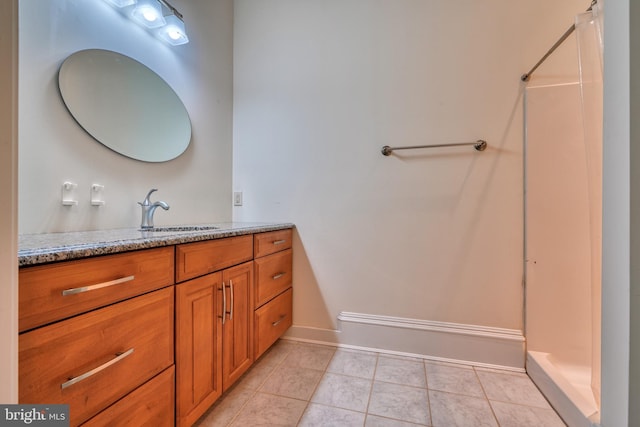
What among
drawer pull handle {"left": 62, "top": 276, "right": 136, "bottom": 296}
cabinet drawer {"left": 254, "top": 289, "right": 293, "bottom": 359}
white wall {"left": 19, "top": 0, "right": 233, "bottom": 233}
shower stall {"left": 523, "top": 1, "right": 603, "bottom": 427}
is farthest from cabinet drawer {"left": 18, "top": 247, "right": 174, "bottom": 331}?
shower stall {"left": 523, "top": 1, "right": 603, "bottom": 427}

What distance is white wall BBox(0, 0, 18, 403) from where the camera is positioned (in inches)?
16.1

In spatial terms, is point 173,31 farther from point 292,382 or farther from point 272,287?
point 292,382

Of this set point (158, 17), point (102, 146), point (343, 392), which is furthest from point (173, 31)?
point (343, 392)

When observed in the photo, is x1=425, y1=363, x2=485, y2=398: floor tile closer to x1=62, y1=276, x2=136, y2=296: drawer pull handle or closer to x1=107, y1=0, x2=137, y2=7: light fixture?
x1=62, y1=276, x2=136, y2=296: drawer pull handle

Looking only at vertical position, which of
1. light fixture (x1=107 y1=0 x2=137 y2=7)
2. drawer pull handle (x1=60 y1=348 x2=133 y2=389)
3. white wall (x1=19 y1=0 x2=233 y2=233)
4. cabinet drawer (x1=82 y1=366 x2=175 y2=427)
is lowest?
cabinet drawer (x1=82 y1=366 x2=175 y2=427)

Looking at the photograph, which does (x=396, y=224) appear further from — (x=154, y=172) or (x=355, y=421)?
(x=154, y=172)

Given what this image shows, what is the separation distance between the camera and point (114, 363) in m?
0.72

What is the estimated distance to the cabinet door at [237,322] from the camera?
3.79 ft

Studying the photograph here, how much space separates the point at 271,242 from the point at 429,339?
1114mm

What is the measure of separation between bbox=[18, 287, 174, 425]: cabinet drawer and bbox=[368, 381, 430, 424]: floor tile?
0.91 meters

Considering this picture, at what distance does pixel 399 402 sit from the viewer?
1214 mm

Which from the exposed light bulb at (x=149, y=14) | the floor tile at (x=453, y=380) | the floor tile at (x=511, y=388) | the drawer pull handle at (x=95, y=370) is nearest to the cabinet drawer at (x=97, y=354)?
the drawer pull handle at (x=95, y=370)

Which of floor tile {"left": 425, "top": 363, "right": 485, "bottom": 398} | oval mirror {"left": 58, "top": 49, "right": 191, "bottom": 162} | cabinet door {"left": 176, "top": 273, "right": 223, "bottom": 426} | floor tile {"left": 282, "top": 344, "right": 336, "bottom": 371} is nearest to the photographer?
cabinet door {"left": 176, "top": 273, "right": 223, "bottom": 426}

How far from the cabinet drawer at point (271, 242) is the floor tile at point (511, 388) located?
4.30 feet
